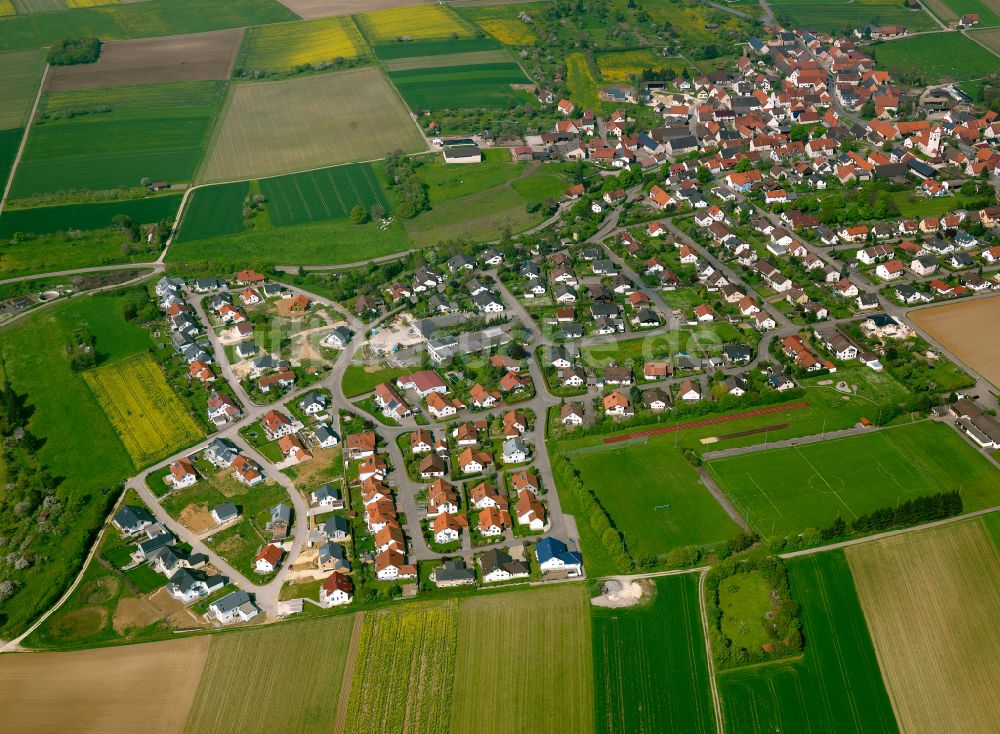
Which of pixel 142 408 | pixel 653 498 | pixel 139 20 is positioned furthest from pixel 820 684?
pixel 139 20

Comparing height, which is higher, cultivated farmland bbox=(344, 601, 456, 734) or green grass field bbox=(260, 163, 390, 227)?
cultivated farmland bbox=(344, 601, 456, 734)

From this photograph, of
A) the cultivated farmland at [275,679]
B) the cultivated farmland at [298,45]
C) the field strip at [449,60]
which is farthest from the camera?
the cultivated farmland at [298,45]

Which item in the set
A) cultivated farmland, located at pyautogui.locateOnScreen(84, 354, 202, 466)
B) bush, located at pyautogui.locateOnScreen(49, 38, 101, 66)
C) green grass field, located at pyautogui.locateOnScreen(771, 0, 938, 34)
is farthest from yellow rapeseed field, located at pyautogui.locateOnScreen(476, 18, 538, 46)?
cultivated farmland, located at pyautogui.locateOnScreen(84, 354, 202, 466)

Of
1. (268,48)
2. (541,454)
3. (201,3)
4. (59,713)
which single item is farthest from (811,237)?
(201,3)

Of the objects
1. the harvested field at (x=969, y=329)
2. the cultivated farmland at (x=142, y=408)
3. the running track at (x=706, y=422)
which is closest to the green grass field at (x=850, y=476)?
the running track at (x=706, y=422)

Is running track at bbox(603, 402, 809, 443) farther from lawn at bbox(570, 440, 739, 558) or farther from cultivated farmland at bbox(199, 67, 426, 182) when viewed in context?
cultivated farmland at bbox(199, 67, 426, 182)

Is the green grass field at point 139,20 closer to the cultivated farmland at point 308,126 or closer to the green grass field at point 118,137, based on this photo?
the green grass field at point 118,137

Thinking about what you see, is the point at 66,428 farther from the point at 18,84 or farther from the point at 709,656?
the point at 18,84
